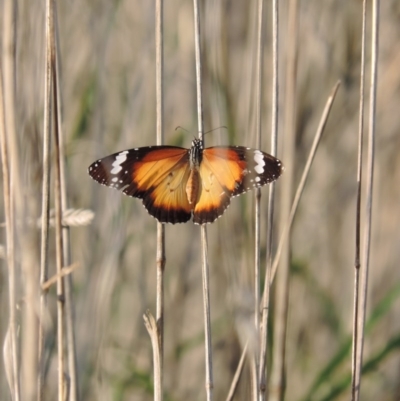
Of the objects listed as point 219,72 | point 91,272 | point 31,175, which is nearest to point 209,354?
point 31,175

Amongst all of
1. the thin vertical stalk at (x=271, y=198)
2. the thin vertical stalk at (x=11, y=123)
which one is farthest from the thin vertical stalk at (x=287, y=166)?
the thin vertical stalk at (x=11, y=123)

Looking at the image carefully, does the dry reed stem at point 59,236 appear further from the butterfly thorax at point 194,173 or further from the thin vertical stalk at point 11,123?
the butterfly thorax at point 194,173

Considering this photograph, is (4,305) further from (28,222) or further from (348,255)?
(348,255)

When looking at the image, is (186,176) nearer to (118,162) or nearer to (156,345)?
(118,162)

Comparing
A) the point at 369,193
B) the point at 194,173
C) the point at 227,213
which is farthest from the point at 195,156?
the point at 369,193

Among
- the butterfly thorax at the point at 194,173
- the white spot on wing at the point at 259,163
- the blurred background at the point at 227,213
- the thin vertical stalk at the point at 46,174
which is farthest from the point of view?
the blurred background at the point at 227,213
